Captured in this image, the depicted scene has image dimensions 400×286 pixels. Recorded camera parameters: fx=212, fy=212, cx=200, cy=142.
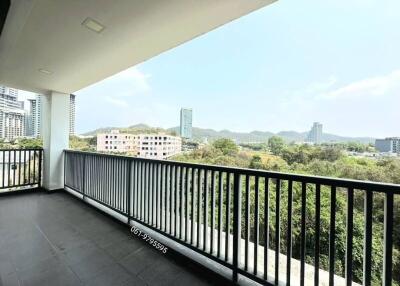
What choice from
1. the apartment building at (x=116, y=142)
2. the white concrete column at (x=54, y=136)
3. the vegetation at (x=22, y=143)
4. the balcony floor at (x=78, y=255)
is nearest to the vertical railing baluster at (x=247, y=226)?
the balcony floor at (x=78, y=255)

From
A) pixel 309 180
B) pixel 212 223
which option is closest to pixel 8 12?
pixel 212 223

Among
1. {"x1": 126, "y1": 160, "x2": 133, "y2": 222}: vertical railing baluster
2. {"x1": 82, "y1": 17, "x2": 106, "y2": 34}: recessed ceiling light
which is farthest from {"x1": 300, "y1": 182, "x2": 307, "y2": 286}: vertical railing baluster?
{"x1": 82, "y1": 17, "x2": 106, "y2": 34}: recessed ceiling light

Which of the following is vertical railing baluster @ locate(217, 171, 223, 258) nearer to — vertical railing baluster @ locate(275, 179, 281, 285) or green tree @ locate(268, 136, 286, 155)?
vertical railing baluster @ locate(275, 179, 281, 285)

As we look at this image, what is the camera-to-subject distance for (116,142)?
556 centimetres

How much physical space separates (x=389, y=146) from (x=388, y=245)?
18.7 feet

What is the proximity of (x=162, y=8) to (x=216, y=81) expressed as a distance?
16821 mm

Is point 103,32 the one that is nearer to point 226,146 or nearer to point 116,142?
point 116,142

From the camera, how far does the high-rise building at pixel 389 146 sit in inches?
205

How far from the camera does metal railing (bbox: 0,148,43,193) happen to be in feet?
14.8

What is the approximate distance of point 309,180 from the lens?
4.58ft

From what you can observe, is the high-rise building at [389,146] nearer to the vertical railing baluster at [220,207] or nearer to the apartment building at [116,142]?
the vertical railing baluster at [220,207]

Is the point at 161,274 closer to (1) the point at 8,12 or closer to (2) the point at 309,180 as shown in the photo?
(2) the point at 309,180

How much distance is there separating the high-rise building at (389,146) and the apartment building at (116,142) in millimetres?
6280

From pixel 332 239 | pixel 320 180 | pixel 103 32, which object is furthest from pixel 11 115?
pixel 332 239
